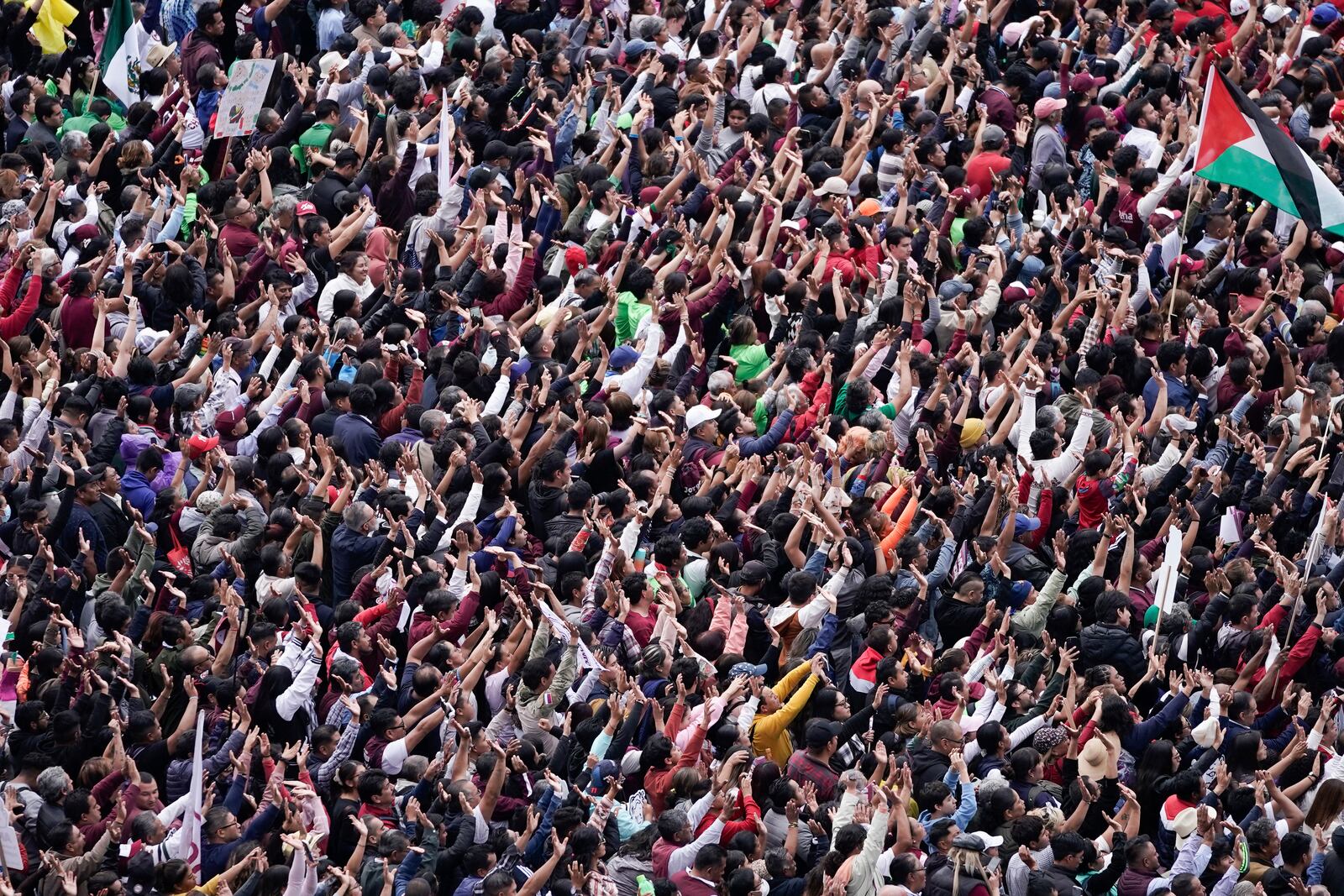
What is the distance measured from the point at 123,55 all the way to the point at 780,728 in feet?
29.6

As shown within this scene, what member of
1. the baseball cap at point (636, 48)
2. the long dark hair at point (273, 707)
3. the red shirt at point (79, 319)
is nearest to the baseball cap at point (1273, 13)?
the baseball cap at point (636, 48)

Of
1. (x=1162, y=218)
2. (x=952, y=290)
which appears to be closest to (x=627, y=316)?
(x=952, y=290)

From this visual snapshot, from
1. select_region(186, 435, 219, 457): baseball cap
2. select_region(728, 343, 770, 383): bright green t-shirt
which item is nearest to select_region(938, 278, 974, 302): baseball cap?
select_region(728, 343, 770, 383): bright green t-shirt

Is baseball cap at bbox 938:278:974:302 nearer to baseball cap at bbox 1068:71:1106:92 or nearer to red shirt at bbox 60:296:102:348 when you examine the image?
baseball cap at bbox 1068:71:1106:92

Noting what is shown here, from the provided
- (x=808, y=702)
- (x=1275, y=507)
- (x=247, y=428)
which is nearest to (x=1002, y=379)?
(x=1275, y=507)

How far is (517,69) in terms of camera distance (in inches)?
912

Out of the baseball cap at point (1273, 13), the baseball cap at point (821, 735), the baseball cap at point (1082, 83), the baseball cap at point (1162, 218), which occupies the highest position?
the baseball cap at point (1273, 13)

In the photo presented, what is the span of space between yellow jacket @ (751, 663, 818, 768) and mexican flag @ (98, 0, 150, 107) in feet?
28.4

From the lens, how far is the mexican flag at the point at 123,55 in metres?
22.4

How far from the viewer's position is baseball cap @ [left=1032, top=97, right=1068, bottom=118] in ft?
74.6

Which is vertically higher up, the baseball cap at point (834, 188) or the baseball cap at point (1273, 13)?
the baseball cap at point (1273, 13)

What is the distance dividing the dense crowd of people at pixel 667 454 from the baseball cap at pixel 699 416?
39 millimetres

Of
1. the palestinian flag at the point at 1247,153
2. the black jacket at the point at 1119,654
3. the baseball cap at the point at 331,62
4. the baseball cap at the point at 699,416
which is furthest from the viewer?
the baseball cap at the point at 331,62

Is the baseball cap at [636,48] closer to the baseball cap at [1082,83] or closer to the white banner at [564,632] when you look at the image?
the baseball cap at [1082,83]
